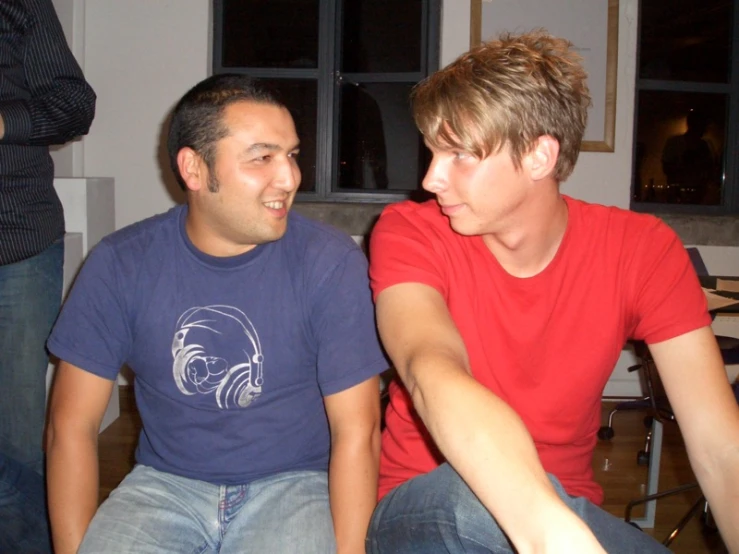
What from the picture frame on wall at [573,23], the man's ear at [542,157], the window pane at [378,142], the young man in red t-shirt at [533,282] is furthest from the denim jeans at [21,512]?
the picture frame on wall at [573,23]

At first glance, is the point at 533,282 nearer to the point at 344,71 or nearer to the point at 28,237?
the point at 28,237

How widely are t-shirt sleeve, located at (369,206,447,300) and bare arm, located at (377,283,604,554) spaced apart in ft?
0.58

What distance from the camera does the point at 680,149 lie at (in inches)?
175

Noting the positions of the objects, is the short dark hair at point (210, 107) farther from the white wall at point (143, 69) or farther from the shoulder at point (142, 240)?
the white wall at point (143, 69)

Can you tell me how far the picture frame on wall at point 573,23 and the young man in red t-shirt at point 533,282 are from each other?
274 centimetres

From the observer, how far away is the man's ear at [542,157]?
4.27 feet

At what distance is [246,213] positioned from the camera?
152 centimetres

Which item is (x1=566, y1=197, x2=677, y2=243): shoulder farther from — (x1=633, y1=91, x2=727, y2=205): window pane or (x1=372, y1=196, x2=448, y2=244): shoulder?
(x1=633, y1=91, x2=727, y2=205): window pane

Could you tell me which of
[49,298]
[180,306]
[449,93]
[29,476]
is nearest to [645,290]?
[449,93]

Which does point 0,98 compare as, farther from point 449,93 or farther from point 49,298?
point 449,93

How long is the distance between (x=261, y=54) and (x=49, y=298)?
2.81 metres

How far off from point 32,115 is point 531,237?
3.92ft

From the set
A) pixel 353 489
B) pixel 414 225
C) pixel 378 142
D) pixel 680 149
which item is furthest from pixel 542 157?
pixel 680 149

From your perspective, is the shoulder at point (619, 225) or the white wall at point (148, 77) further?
the white wall at point (148, 77)
